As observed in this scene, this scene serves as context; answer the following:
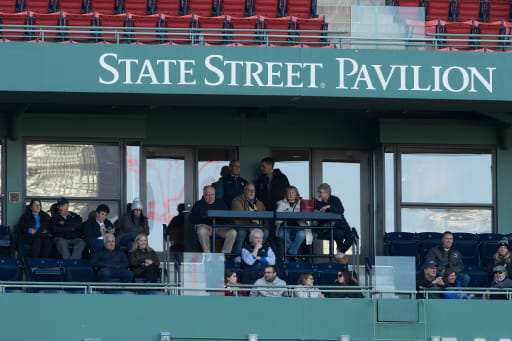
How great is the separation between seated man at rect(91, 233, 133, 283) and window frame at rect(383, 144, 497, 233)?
4.81m

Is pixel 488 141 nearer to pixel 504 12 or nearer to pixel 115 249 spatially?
pixel 504 12

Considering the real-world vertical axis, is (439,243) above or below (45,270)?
above

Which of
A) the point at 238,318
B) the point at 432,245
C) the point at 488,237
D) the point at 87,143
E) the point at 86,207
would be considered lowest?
the point at 238,318

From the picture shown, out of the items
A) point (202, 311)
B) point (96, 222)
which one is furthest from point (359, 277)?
point (96, 222)

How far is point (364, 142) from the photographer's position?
57.2 ft

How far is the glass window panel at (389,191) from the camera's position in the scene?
1700cm

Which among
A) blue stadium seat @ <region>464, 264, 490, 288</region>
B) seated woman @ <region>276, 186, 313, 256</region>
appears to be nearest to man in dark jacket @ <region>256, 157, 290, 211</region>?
seated woman @ <region>276, 186, 313, 256</region>

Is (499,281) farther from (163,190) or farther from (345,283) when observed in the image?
(163,190)

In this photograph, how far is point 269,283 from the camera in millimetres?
13812

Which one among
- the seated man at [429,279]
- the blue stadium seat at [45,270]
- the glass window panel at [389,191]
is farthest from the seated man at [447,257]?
the blue stadium seat at [45,270]

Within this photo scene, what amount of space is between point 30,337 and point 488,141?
7805mm

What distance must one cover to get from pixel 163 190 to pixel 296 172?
6.82ft

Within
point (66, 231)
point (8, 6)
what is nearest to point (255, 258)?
point (66, 231)

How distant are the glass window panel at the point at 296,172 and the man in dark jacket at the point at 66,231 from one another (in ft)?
11.8
